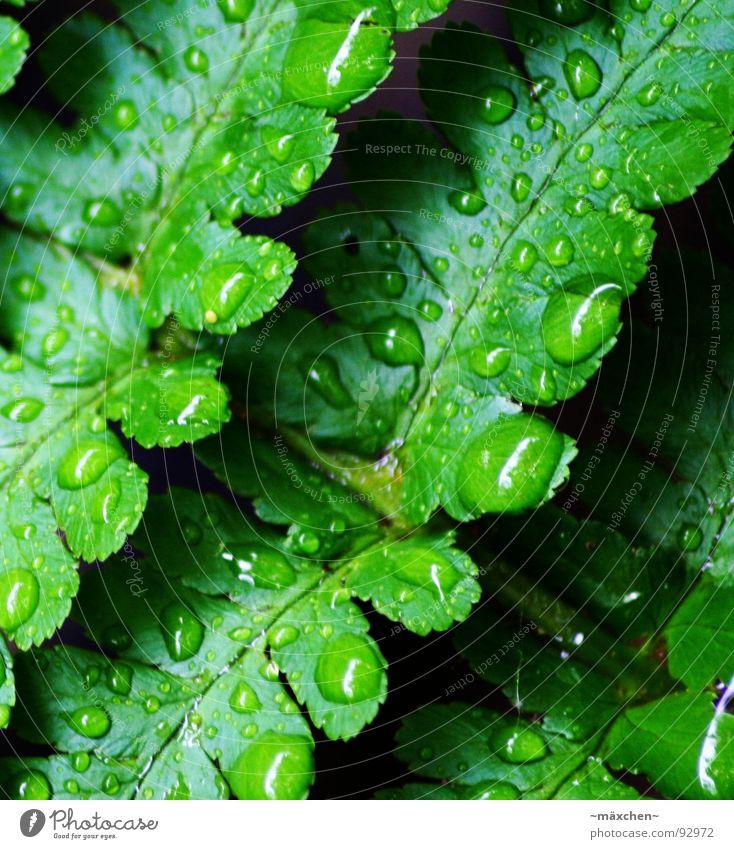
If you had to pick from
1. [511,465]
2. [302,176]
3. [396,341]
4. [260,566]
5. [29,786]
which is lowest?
[29,786]

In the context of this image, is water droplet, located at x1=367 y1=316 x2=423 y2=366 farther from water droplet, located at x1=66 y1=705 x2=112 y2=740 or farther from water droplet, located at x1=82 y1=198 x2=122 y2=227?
water droplet, located at x1=66 y1=705 x2=112 y2=740

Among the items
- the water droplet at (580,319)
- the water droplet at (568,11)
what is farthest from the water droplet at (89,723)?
the water droplet at (568,11)

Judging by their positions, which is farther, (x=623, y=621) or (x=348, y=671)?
(x=623, y=621)

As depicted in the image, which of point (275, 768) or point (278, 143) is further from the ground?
point (278, 143)

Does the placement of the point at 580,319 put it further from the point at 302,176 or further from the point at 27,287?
the point at 27,287

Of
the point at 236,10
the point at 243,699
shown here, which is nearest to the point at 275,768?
the point at 243,699
